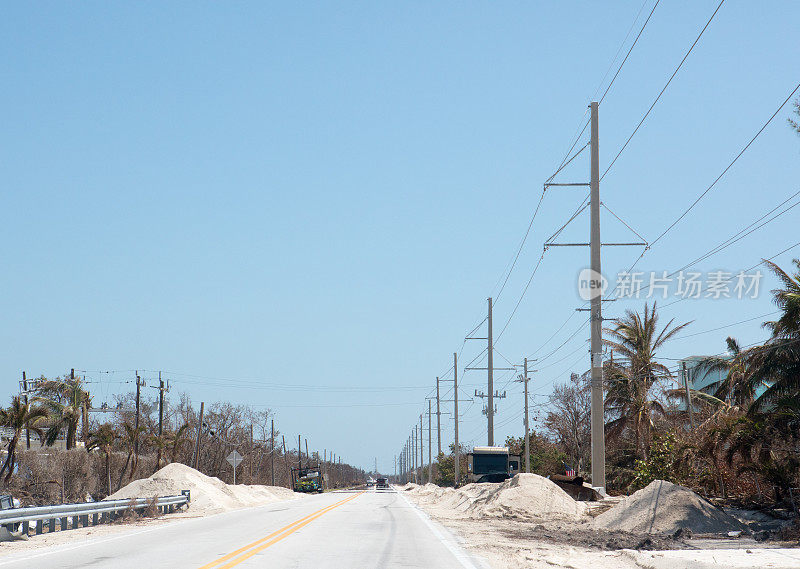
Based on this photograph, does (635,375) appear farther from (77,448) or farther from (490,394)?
(77,448)

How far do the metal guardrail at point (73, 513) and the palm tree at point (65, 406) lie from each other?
80.0 ft

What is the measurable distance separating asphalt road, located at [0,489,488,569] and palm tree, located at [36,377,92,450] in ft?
111

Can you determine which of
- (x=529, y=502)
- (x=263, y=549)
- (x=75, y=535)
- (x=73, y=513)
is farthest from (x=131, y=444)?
(x=263, y=549)

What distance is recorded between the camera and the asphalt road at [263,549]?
13.5m

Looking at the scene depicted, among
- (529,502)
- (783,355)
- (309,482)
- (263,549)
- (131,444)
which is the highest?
(783,355)

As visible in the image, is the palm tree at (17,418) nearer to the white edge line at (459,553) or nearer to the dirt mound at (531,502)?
the dirt mound at (531,502)

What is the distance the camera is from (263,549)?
1582 cm

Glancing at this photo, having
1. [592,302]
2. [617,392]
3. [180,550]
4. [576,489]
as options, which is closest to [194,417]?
[617,392]

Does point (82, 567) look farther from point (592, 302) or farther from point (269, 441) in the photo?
point (269, 441)

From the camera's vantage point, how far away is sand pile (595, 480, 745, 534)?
823 inches

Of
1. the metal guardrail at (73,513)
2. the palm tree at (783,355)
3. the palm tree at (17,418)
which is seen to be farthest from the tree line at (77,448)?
the palm tree at (783,355)

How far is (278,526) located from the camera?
2316 cm

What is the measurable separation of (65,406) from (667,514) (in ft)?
158

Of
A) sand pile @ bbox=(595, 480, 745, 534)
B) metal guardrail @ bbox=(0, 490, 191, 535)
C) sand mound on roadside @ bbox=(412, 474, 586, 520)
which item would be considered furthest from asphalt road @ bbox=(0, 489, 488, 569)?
sand mound on roadside @ bbox=(412, 474, 586, 520)
